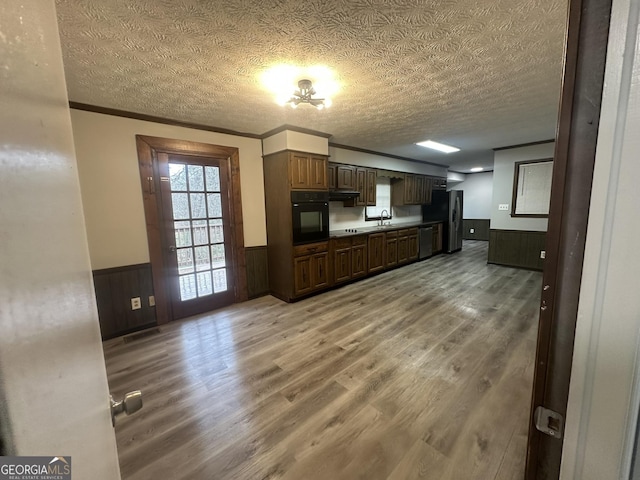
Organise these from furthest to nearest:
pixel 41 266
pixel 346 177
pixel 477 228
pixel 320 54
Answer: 1. pixel 477 228
2. pixel 346 177
3. pixel 320 54
4. pixel 41 266

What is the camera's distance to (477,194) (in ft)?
30.1

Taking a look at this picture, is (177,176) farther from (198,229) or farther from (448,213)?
(448,213)

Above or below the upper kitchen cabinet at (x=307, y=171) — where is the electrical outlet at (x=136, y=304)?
below

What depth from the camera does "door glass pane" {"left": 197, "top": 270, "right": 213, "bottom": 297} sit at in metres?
3.53

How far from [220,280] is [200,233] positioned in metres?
0.74

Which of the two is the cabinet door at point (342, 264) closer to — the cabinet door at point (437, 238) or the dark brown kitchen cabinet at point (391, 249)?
the dark brown kitchen cabinet at point (391, 249)

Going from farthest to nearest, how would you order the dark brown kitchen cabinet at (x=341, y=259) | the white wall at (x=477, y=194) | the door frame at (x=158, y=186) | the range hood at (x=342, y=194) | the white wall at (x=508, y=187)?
the white wall at (x=477, y=194)
the white wall at (x=508, y=187)
the range hood at (x=342, y=194)
the dark brown kitchen cabinet at (x=341, y=259)
the door frame at (x=158, y=186)

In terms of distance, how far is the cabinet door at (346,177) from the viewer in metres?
4.67

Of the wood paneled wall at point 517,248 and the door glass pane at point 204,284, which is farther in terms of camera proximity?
the wood paneled wall at point 517,248

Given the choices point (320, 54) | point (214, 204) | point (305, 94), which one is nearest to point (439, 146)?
point (305, 94)

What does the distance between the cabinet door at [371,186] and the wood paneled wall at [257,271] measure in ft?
8.05

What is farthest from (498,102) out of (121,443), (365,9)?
(121,443)

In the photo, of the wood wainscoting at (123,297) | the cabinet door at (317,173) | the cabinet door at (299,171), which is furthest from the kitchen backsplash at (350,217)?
the wood wainscoting at (123,297)

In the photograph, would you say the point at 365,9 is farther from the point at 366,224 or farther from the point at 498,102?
the point at 366,224
